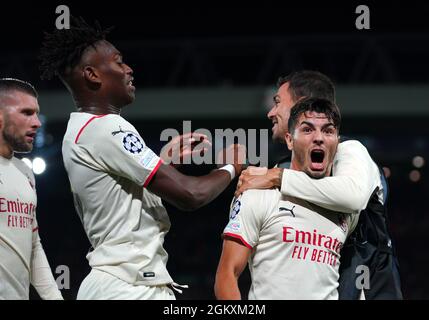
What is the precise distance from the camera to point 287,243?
362 cm

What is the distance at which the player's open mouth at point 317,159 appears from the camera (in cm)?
377

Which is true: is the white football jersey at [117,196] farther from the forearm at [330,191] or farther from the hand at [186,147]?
the forearm at [330,191]

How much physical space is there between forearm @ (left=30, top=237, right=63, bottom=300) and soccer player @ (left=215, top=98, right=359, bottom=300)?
4.00ft

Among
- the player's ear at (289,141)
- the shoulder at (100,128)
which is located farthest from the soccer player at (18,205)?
the player's ear at (289,141)

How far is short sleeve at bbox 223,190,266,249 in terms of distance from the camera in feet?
11.8

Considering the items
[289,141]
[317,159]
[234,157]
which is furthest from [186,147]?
[317,159]

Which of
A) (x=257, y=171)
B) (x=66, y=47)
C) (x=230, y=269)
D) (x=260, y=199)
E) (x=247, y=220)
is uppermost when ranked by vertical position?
(x=66, y=47)

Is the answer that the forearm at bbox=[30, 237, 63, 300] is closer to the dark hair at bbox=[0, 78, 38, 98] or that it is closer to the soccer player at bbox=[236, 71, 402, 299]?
the dark hair at bbox=[0, 78, 38, 98]

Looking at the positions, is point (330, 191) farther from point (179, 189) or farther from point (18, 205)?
point (18, 205)

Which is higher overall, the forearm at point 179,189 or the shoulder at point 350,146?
the shoulder at point 350,146

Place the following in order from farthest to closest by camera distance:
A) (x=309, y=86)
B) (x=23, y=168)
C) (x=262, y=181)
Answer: (x=23, y=168) → (x=309, y=86) → (x=262, y=181)

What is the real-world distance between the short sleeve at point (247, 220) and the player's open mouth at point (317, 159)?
33 cm

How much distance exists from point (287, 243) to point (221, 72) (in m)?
12.0

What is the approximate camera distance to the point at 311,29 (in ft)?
48.7
